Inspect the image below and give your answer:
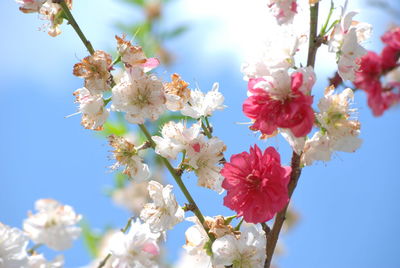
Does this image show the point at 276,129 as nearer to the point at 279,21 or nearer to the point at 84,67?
the point at 279,21

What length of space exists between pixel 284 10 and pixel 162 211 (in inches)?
17.0

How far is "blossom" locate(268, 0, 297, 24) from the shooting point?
2.61 feet

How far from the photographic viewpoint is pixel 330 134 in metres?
0.77

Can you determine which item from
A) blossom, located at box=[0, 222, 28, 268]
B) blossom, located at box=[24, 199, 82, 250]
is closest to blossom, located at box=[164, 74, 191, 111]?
blossom, located at box=[0, 222, 28, 268]

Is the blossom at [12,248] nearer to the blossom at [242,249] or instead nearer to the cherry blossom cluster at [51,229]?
the cherry blossom cluster at [51,229]

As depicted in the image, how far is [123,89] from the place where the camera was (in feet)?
2.69

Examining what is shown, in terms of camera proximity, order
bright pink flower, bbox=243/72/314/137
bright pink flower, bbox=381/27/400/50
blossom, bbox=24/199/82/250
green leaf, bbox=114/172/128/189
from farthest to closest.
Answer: green leaf, bbox=114/172/128/189
bright pink flower, bbox=381/27/400/50
blossom, bbox=24/199/82/250
bright pink flower, bbox=243/72/314/137

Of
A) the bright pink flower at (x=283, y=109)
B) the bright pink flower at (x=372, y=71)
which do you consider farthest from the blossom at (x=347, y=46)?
the bright pink flower at (x=372, y=71)

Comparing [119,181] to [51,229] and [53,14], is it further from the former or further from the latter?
[53,14]

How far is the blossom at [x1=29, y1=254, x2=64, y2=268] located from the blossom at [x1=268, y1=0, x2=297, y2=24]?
702 mm

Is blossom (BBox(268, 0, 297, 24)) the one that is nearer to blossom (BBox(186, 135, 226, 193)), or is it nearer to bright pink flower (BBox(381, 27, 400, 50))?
blossom (BBox(186, 135, 226, 193))

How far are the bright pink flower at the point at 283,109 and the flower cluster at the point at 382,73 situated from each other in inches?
34.2

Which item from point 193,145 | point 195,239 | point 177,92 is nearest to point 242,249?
point 195,239

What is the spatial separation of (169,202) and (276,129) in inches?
9.5
